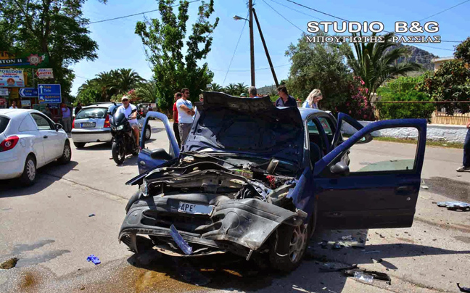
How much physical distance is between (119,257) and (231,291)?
5.07ft

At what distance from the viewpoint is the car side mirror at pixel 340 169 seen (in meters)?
4.44

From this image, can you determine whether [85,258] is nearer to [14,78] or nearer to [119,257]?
[119,257]

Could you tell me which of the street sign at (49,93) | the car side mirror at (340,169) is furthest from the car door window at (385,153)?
the street sign at (49,93)

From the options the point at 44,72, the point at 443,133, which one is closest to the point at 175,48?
the point at 44,72

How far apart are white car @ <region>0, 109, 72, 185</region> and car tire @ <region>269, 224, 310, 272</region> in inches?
237

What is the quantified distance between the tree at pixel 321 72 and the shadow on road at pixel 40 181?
13.6m

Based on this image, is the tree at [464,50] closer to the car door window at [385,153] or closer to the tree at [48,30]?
the car door window at [385,153]

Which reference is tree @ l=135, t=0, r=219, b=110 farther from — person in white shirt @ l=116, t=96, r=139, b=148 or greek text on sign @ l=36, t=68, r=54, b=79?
person in white shirt @ l=116, t=96, r=139, b=148

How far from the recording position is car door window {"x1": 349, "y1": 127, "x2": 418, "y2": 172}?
15.4 feet

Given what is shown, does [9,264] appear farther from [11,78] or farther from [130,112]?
[11,78]

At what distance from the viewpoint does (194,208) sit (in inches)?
153

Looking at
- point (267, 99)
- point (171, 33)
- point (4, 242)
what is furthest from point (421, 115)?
point (171, 33)

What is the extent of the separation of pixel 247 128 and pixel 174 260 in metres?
1.96

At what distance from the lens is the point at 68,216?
20.2 feet
